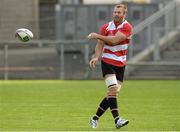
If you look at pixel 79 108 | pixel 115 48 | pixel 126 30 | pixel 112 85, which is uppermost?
pixel 126 30

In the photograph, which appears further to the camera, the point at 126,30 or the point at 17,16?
the point at 17,16

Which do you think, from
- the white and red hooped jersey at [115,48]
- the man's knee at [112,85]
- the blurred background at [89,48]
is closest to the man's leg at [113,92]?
the man's knee at [112,85]

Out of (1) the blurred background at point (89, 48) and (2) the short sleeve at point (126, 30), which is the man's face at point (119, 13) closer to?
(2) the short sleeve at point (126, 30)

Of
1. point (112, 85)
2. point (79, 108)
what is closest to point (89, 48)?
point (79, 108)

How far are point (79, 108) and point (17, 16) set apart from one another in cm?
2873

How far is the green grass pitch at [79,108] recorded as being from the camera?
13328 millimetres

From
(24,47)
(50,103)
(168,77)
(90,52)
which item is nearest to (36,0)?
(24,47)

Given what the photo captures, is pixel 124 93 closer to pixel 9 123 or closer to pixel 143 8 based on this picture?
pixel 9 123

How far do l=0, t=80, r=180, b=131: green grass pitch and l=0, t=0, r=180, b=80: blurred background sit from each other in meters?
5.63

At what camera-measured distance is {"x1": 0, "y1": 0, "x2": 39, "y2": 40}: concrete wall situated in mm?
44469

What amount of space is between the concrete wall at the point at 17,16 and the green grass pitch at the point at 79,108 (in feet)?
61.7

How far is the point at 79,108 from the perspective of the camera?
17.3 meters

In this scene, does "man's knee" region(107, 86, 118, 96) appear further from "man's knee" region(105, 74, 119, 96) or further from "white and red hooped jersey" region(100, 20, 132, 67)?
"white and red hooped jersey" region(100, 20, 132, 67)

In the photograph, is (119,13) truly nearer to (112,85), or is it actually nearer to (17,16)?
(112,85)
